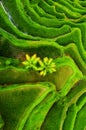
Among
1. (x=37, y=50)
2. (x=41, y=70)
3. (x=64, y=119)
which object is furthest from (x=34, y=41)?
(x=64, y=119)

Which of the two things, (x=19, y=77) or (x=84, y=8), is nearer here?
(x=19, y=77)

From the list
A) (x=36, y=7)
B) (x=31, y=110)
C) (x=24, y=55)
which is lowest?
(x=31, y=110)

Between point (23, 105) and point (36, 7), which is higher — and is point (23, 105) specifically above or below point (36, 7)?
below

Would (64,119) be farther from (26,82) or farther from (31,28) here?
(31,28)

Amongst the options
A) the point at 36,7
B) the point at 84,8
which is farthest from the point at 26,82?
the point at 84,8

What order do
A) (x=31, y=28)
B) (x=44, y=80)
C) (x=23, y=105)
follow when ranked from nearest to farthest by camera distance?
(x=23, y=105) < (x=44, y=80) < (x=31, y=28)

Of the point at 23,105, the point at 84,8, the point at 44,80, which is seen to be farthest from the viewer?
the point at 84,8

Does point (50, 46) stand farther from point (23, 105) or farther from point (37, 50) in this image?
point (23, 105)
